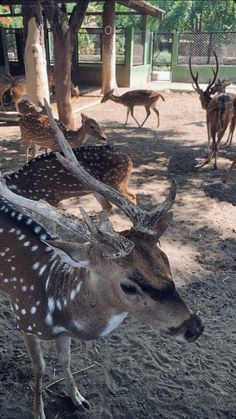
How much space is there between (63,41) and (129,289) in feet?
23.8

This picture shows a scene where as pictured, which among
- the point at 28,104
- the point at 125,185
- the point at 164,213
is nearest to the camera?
the point at 164,213

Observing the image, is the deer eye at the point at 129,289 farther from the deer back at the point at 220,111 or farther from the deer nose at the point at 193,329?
the deer back at the point at 220,111

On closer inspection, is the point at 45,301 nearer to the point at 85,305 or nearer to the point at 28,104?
the point at 85,305

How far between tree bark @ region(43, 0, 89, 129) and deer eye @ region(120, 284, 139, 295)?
7.00m

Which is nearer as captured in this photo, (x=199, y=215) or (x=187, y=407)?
(x=187, y=407)

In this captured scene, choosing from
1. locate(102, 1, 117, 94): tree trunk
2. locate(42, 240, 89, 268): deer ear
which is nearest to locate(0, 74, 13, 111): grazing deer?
locate(102, 1, 117, 94): tree trunk

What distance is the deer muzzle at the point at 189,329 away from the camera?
182 centimetres

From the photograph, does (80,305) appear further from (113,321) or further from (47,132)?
(47,132)

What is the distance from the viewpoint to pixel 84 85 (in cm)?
1645

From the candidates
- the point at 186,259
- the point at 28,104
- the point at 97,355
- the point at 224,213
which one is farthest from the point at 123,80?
the point at 97,355

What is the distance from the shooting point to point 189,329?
Result: 1.83 meters

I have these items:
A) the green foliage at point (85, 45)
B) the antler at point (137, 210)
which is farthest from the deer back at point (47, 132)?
the green foliage at point (85, 45)

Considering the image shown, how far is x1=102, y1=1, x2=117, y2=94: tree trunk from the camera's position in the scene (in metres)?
13.8

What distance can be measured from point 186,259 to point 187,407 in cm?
170
